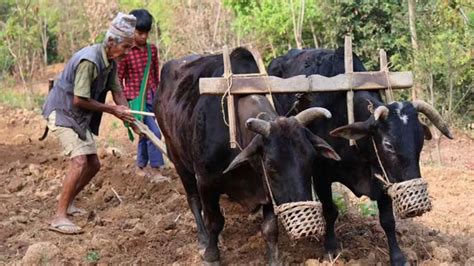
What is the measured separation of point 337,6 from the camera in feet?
54.3

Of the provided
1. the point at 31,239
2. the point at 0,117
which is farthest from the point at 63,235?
the point at 0,117

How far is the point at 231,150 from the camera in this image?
5.09m

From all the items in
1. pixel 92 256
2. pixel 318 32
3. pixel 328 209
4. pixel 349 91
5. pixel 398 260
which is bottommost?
pixel 318 32

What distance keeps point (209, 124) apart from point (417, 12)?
9.46 metres

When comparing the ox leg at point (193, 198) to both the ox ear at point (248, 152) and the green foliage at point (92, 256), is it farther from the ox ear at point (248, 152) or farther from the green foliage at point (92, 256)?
the ox ear at point (248, 152)

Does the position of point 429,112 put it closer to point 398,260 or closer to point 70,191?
point 398,260

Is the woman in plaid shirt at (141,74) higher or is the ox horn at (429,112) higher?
the ox horn at (429,112)

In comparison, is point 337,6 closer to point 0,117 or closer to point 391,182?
point 0,117

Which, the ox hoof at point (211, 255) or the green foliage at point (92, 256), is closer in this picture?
the ox hoof at point (211, 255)

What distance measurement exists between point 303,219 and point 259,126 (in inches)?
26.8

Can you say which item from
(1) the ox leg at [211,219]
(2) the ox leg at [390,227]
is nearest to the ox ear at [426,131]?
(2) the ox leg at [390,227]

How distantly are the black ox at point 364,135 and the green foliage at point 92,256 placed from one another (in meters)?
1.84

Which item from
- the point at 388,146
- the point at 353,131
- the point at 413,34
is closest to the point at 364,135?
the point at 353,131

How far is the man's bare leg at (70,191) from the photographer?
643cm
